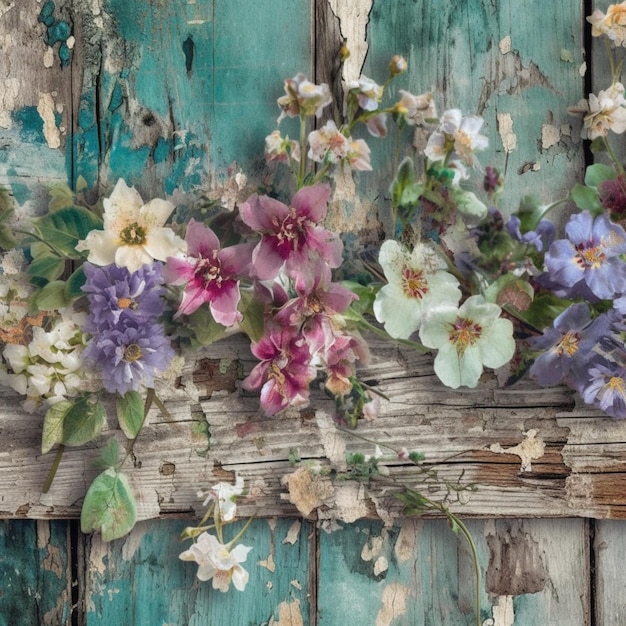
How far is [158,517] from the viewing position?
103cm

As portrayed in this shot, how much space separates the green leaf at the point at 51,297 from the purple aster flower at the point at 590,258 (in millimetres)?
533

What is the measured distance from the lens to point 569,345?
3.27ft

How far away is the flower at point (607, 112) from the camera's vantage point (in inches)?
39.3

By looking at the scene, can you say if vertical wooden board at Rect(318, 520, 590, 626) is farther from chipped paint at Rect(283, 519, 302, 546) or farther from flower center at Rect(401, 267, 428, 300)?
flower center at Rect(401, 267, 428, 300)

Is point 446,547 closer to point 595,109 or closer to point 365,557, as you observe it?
point 365,557

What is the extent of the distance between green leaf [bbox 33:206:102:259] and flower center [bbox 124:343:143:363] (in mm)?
115

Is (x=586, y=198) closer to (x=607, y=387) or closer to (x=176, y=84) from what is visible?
(x=607, y=387)

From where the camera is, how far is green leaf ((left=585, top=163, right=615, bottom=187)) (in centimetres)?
101

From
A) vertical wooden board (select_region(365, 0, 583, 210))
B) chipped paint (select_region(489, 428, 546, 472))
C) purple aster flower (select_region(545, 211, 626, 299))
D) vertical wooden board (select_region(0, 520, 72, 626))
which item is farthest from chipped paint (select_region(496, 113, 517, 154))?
vertical wooden board (select_region(0, 520, 72, 626))

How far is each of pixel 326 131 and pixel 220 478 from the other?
409mm

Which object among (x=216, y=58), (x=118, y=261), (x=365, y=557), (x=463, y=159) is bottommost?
(x=365, y=557)

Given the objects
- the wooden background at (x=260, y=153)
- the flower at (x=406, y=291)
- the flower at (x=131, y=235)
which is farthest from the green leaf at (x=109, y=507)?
the flower at (x=406, y=291)

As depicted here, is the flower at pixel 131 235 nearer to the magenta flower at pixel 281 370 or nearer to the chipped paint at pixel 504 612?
the magenta flower at pixel 281 370

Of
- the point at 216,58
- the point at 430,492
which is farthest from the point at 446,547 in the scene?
the point at 216,58
